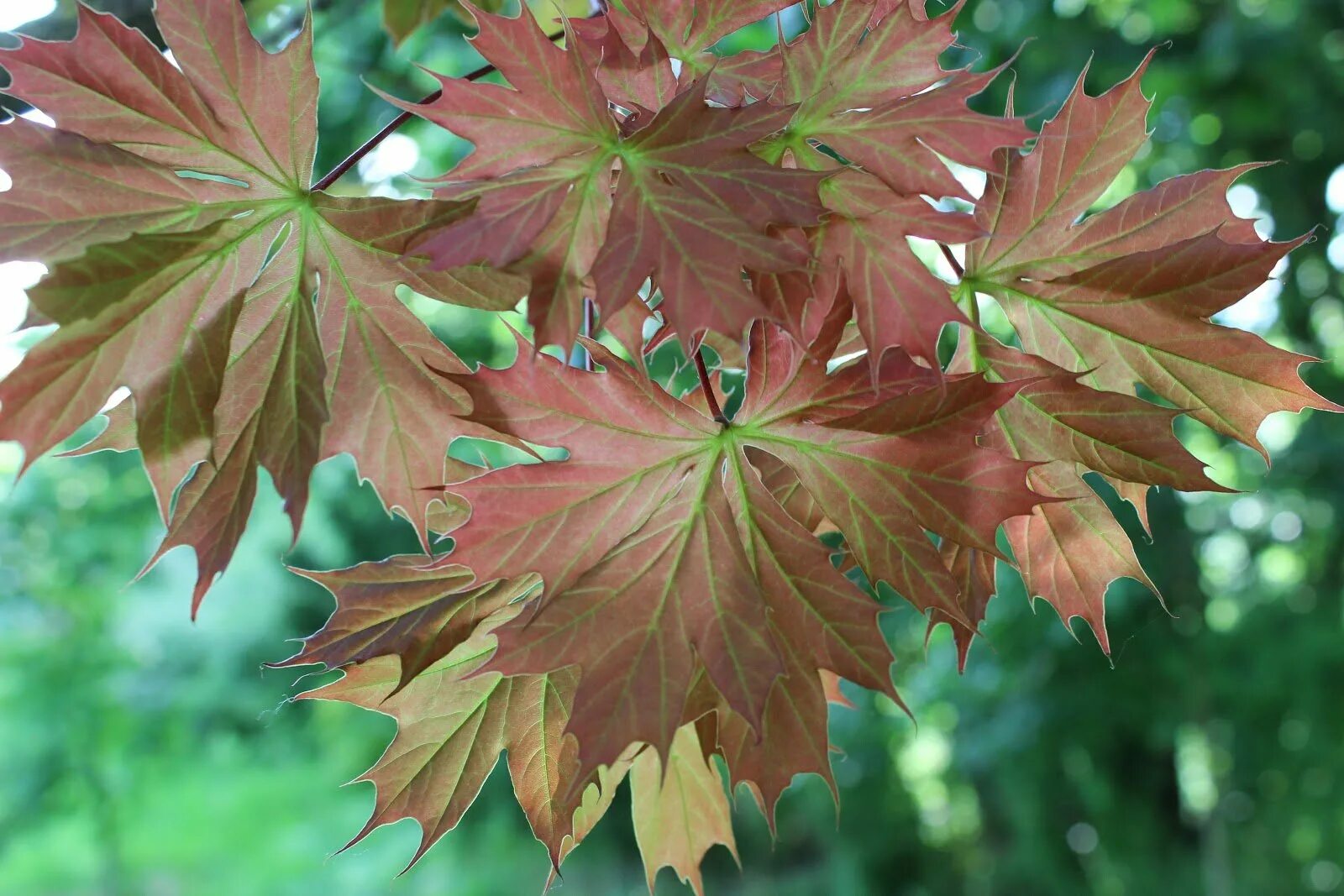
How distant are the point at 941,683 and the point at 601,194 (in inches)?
108

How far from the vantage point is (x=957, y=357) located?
54cm

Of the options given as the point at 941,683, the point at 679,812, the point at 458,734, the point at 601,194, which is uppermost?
the point at 601,194

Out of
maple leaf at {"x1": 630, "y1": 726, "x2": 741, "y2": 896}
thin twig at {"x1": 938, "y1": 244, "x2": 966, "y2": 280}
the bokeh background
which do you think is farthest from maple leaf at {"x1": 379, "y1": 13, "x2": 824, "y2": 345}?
the bokeh background

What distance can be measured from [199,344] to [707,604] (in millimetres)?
228

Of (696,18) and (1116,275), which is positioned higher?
(696,18)

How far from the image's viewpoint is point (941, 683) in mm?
2945

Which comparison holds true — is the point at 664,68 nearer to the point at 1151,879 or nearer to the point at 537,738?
the point at 537,738

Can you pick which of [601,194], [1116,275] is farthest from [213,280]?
[1116,275]

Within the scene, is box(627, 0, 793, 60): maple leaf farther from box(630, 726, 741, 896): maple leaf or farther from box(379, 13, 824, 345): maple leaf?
box(630, 726, 741, 896): maple leaf

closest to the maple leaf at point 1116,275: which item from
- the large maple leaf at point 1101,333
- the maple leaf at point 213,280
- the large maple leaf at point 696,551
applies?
the large maple leaf at point 1101,333

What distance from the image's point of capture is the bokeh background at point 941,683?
2.10 metres

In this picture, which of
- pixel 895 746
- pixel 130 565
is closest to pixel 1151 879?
pixel 895 746

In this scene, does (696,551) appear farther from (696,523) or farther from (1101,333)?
(1101,333)

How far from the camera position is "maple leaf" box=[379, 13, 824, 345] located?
375 mm
